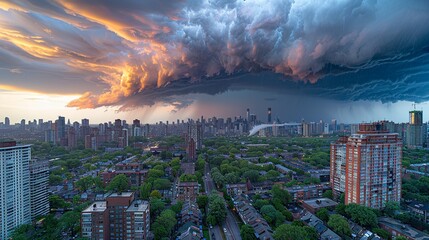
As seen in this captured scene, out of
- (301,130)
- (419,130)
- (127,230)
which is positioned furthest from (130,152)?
(419,130)

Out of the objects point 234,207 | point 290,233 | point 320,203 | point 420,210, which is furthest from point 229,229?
point 420,210

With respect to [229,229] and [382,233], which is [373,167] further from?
[229,229]

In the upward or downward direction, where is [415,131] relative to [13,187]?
upward

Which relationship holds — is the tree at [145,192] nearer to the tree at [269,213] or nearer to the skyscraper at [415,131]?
the tree at [269,213]

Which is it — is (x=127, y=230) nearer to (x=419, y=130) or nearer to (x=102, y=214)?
(x=102, y=214)

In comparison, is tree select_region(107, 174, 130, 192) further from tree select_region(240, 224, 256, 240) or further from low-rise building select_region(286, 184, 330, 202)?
low-rise building select_region(286, 184, 330, 202)

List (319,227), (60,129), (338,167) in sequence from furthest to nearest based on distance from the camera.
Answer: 1. (60,129)
2. (338,167)
3. (319,227)

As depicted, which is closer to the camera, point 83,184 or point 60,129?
point 83,184
